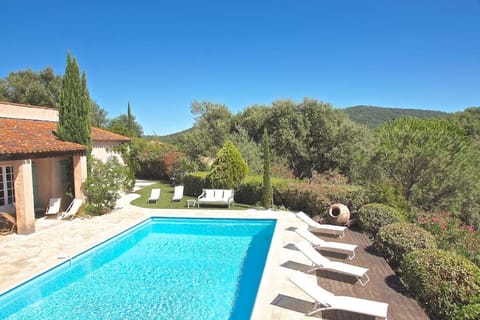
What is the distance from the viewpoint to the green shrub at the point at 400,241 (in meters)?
7.79

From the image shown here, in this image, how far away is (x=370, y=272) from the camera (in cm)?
796

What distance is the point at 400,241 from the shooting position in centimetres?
814

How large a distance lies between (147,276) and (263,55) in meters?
19.3

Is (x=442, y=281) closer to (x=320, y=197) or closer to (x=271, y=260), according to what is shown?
(x=271, y=260)

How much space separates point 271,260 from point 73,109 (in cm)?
1262

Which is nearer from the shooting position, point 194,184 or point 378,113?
point 194,184

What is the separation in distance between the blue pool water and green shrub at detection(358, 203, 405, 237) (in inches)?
150

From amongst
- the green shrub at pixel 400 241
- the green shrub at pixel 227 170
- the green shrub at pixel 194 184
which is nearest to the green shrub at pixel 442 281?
the green shrub at pixel 400 241

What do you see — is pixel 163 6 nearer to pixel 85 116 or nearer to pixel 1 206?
pixel 85 116

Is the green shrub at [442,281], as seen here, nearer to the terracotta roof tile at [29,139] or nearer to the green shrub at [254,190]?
the green shrub at [254,190]

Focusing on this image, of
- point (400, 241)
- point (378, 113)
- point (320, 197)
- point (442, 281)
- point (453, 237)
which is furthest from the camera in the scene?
point (378, 113)

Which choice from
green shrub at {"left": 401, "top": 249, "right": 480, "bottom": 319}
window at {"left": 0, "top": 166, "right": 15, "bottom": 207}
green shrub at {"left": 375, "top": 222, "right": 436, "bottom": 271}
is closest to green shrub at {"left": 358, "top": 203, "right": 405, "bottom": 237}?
green shrub at {"left": 375, "top": 222, "right": 436, "bottom": 271}

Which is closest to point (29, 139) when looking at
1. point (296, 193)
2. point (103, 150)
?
point (103, 150)

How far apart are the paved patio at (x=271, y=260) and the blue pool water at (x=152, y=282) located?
0.50 metres
